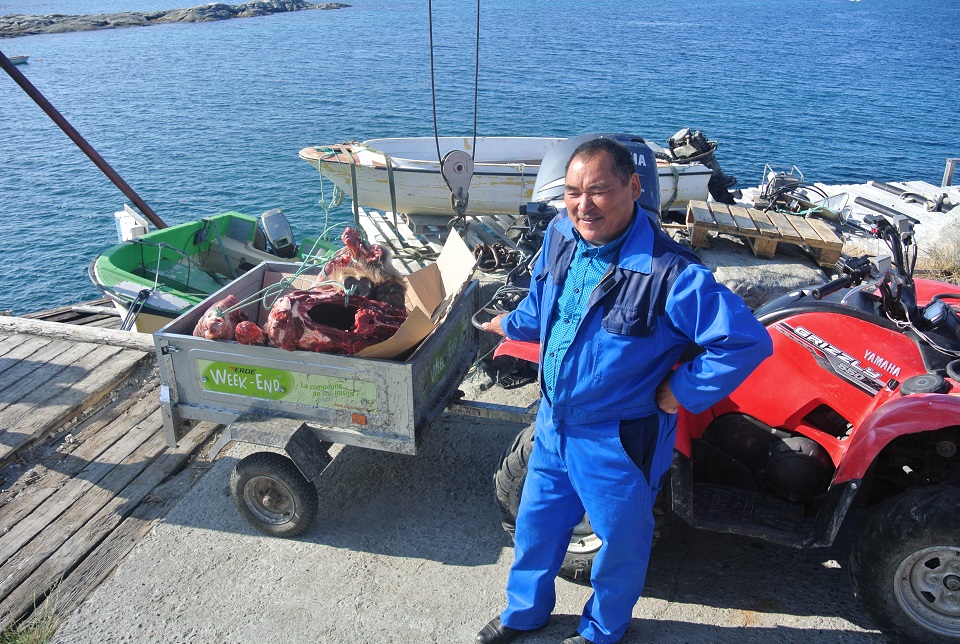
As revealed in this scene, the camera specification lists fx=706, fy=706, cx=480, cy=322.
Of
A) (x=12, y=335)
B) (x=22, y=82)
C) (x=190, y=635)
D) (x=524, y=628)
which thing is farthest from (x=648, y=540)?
(x=22, y=82)

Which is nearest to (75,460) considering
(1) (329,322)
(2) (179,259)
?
(1) (329,322)

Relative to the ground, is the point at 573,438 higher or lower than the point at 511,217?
higher

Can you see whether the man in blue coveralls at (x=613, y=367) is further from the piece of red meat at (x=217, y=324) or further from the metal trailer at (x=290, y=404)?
the piece of red meat at (x=217, y=324)

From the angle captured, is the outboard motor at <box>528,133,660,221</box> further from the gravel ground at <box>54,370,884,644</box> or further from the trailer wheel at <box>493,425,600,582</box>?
the gravel ground at <box>54,370,884,644</box>

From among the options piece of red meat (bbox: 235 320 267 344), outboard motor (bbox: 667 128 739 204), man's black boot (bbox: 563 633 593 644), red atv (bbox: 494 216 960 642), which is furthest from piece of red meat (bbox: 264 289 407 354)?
outboard motor (bbox: 667 128 739 204)

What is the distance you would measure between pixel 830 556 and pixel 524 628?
1.63m

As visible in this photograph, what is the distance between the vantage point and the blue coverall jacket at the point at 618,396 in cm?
232

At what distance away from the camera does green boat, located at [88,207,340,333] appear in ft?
26.2

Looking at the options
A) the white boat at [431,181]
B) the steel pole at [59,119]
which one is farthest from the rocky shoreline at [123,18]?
the white boat at [431,181]

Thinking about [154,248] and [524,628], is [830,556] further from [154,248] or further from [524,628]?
[154,248]

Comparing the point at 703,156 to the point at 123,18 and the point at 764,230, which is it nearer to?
the point at 764,230

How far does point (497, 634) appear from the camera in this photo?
3037 millimetres

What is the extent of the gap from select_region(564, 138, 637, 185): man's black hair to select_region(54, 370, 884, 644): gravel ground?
1994 mm

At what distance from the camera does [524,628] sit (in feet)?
9.98
